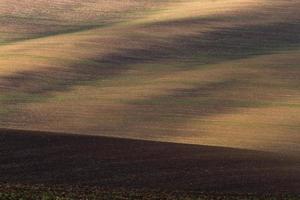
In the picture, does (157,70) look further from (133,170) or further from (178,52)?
(133,170)

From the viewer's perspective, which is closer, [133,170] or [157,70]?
[133,170]

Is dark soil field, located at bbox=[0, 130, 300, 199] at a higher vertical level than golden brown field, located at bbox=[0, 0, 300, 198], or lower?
lower

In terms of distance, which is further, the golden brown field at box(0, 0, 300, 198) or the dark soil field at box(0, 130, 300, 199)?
the golden brown field at box(0, 0, 300, 198)

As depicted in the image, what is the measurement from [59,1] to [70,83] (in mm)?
18447

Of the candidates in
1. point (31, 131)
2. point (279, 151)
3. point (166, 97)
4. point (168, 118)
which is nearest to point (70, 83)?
point (166, 97)

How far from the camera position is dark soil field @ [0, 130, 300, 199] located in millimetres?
16250

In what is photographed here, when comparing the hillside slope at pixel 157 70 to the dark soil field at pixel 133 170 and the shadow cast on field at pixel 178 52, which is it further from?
the dark soil field at pixel 133 170

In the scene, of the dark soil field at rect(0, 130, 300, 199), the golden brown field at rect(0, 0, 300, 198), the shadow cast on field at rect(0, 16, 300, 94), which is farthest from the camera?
the shadow cast on field at rect(0, 16, 300, 94)

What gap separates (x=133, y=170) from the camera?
1859cm

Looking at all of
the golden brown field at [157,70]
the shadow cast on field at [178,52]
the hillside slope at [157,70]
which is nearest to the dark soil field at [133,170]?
the golden brown field at [157,70]

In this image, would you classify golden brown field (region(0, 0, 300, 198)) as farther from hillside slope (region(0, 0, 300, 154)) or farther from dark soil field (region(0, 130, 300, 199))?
dark soil field (region(0, 130, 300, 199))

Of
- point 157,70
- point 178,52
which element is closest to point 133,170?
point 157,70

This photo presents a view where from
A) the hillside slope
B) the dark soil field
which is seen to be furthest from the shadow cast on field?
the dark soil field

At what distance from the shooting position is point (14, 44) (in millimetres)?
37750
